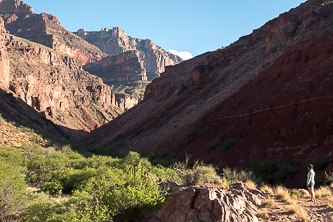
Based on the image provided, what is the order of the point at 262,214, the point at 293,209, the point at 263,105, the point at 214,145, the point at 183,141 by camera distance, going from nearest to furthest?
the point at 262,214, the point at 293,209, the point at 263,105, the point at 214,145, the point at 183,141

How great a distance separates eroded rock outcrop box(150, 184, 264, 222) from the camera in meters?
8.73

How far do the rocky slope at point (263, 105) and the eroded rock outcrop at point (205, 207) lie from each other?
11.6 m

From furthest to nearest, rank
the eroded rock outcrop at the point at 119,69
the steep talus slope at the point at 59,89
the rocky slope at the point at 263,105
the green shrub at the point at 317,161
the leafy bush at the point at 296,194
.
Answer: the eroded rock outcrop at the point at 119,69 < the steep talus slope at the point at 59,89 < the rocky slope at the point at 263,105 < the green shrub at the point at 317,161 < the leafy bush at the point at 296,194

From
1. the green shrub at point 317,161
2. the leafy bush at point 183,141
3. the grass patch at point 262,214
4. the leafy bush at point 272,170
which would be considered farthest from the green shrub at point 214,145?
the grass patch at point 262,214

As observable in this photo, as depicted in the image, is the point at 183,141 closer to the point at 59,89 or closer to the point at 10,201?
the point at 10,201

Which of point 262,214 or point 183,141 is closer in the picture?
point 262,214

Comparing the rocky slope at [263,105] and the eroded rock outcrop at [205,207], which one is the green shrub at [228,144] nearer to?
the rocky slope at [263,105]

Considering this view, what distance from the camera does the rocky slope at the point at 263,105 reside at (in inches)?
1017

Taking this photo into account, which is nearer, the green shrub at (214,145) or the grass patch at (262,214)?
the grass patch at (262,214)

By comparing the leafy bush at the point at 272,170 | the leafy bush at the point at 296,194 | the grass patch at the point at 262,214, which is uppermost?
the grass patch at the point at 262,214

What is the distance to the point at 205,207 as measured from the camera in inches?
350

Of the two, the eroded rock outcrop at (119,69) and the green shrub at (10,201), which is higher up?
the eroded rock outcrop at (119,69)

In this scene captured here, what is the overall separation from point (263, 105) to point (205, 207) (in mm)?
26143

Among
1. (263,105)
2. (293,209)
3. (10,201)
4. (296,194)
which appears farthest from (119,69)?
(293,209)
